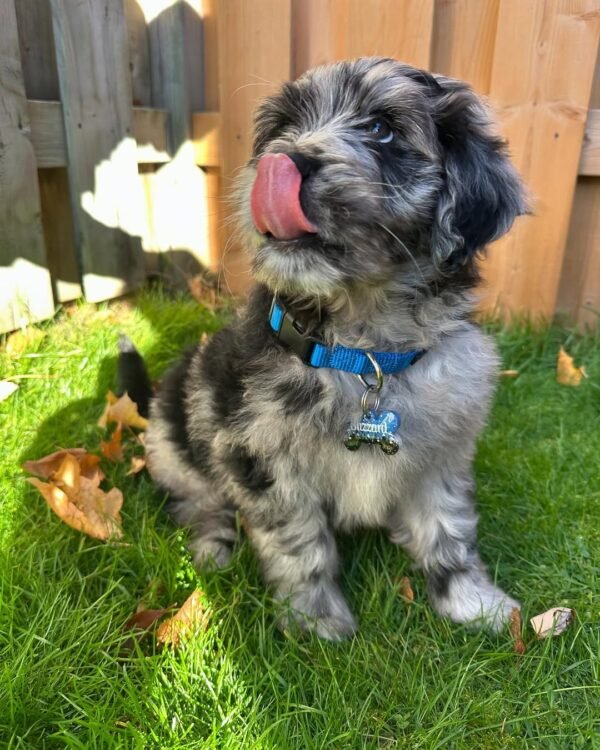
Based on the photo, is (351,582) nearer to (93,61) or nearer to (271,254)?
(271,254)

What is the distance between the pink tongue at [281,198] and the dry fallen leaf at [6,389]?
201 cm

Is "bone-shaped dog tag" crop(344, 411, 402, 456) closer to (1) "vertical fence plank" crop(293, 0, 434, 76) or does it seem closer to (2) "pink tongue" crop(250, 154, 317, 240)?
(2) "pink tongue" crop(250, 154, 317, 240)

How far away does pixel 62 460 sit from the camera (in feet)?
8.45

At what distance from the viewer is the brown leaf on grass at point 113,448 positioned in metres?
2.69

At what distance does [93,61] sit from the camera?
139 inches

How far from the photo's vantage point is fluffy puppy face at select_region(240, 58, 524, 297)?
1.47 metres

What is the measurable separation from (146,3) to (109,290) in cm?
182

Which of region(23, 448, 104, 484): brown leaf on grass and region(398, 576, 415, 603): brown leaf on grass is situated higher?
region(23, 448, 104, 484): brown leaf on grass

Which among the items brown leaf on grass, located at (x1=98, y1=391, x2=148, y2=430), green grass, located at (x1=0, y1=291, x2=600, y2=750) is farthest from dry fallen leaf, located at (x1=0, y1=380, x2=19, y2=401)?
brown leaf on grass, located at (x1=98, y1=391, x2=148, y2=430)

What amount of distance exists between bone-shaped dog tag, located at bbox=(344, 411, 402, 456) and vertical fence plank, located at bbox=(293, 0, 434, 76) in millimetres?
2373

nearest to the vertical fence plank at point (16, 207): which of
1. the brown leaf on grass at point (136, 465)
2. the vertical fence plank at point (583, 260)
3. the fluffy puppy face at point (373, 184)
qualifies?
the brown leaf on grass at point (136, 465)

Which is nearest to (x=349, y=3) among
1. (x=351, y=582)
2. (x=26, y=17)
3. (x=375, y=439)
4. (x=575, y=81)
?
(x=575, y=81)

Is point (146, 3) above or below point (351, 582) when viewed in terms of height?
above

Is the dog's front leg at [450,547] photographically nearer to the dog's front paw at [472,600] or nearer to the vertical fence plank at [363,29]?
the dog's front paw at [472,600]
